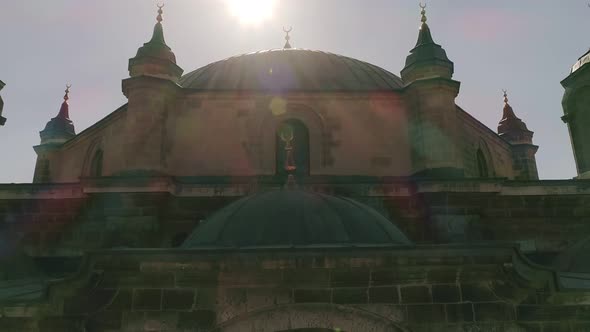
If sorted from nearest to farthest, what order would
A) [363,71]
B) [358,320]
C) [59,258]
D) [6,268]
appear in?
[358,320] → [6,268] → [59,258] → [363,71]

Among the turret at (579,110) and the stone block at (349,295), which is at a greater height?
the turret at (579,110)

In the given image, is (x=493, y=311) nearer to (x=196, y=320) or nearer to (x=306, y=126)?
(x=196, y=320)

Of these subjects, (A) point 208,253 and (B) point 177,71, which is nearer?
(A) point 208,253

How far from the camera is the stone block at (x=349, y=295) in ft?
17.7

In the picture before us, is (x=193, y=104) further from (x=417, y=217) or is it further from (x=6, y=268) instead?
(x=417, y=217)

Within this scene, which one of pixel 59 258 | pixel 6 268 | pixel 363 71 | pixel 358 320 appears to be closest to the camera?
pixel 358 320

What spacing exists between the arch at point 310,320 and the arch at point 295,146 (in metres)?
6.97

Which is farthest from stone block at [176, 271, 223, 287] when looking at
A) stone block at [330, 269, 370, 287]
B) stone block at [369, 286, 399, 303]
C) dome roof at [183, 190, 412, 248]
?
stone block at [369, 286, 399, 303]

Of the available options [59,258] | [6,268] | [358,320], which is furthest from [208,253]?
[59,258]

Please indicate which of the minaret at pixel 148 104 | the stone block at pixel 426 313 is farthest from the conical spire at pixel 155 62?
the stone block at pixel 426 313

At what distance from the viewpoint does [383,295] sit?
5.44 metres

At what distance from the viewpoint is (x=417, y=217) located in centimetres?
1117

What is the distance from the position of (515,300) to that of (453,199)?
18.2ft

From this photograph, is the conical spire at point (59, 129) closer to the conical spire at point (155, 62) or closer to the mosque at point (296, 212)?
the mosque at point (296, 212)
